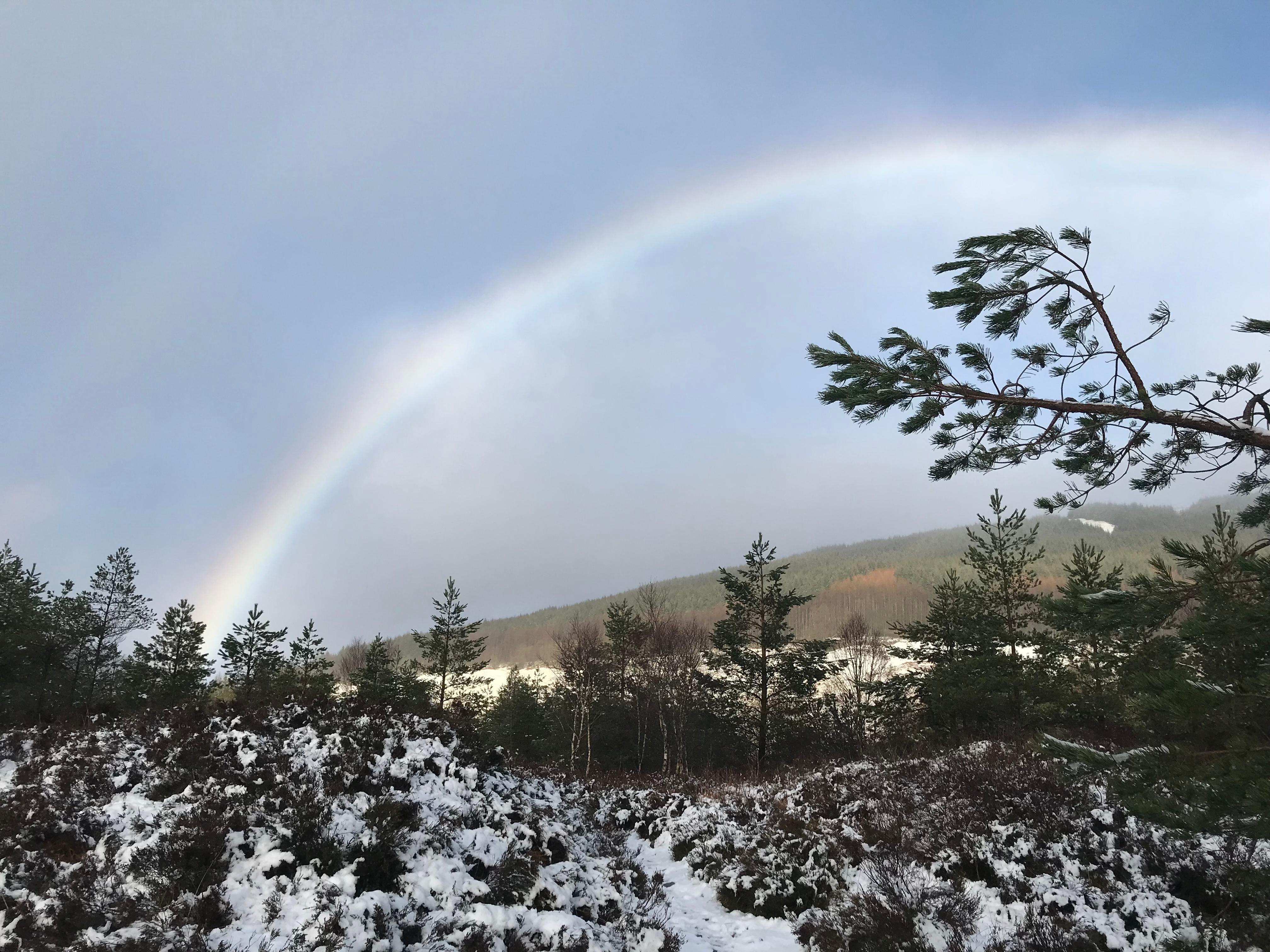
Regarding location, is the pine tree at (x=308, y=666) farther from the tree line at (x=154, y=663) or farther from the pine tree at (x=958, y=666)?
the pine tree at (x=958, y=666)

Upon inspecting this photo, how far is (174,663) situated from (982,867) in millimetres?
33998

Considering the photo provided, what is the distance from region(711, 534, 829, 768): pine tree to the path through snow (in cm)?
1727

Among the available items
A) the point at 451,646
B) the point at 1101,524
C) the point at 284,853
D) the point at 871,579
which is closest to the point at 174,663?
the point at 451,646

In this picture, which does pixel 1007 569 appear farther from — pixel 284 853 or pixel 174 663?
pixel 174 663

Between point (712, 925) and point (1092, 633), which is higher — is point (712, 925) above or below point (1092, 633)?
below

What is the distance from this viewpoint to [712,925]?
9094 millimetres

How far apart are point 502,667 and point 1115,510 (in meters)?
194

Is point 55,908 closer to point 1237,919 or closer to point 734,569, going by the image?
point 1237,919

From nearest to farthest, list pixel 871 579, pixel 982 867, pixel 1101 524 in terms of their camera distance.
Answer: pixel 982 867 < pixel 871 579 < pixel 1101 524

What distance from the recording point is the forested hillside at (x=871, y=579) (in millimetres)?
102562

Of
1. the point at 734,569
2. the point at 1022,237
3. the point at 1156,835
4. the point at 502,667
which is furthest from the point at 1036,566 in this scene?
the point at 1022,237

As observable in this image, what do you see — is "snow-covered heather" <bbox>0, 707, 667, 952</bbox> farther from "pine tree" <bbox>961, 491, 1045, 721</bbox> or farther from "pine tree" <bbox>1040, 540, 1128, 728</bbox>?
"pine tree" <bbox>961, 491, 1045, 721</bbox>

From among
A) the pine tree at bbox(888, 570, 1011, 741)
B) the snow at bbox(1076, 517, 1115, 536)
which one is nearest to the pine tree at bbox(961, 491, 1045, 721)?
the pine tree at bbox(888, 570, 1011, 741)

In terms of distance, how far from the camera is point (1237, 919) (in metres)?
6.19
